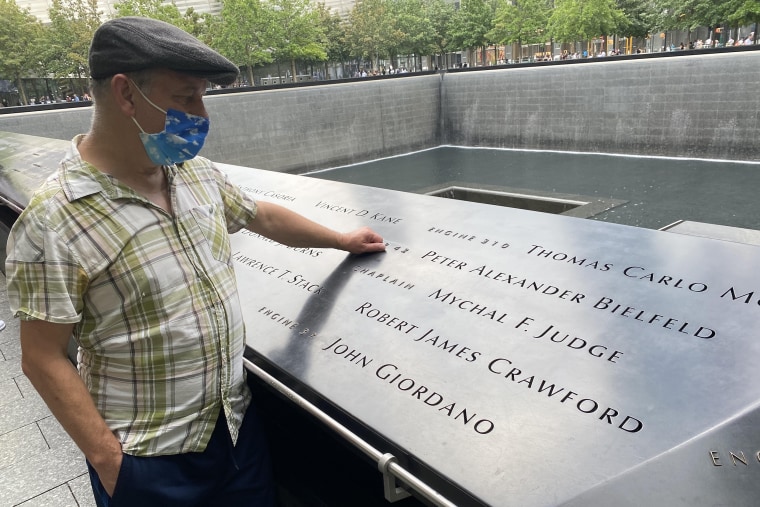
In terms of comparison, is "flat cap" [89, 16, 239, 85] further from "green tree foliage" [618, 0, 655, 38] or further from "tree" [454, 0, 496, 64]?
"tree" [454, 0, 496, 64]

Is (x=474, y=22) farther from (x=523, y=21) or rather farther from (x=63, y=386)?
(x=63, y=386)

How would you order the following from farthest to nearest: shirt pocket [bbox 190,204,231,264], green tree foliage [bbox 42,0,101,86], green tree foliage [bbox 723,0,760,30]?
1. green tree foliage [bbox 42,0,101,86]
2. green tree foliage [bbox 723,0,760,30]
3. shirt pocket [bbox 190,204,231,264]

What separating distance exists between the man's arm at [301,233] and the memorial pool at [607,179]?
6010 millimetres

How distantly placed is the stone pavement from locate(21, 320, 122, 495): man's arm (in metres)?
1.15

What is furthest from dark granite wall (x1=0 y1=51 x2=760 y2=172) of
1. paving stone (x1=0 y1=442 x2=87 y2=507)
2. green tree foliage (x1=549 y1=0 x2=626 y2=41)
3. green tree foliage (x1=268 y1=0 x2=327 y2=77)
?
green tree foliage (x1=268 y1=0 x2=327 y2=77)

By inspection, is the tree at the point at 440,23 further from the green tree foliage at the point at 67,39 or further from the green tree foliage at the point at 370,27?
the green tree foliage at the point at 67,39

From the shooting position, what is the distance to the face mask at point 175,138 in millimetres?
1174

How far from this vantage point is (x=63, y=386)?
3.59 ft

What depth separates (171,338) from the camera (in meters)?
1.17

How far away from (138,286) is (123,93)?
364 mm

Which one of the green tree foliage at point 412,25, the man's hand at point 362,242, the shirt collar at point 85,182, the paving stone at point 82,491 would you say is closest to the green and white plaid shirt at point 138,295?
the shirt collar at point 85,182

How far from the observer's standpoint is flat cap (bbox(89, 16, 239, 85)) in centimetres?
106

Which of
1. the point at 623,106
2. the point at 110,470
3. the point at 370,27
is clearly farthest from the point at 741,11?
the point at 110,470

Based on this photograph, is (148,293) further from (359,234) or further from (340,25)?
(340,25)
